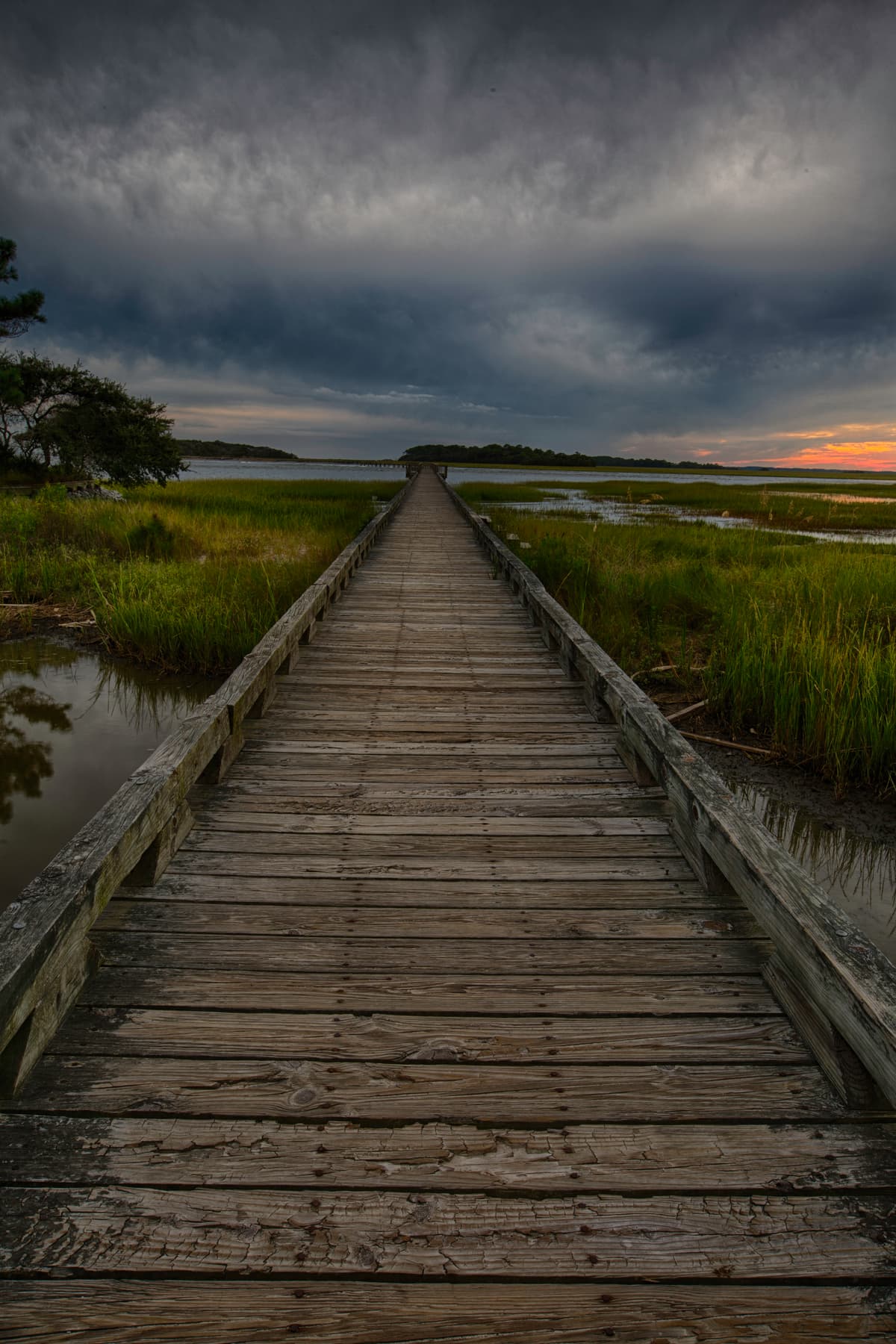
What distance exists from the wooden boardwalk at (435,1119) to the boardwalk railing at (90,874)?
3.5 inches

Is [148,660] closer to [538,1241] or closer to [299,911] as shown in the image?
[299,911]

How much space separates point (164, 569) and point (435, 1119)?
400 inches

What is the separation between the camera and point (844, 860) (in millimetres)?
4207

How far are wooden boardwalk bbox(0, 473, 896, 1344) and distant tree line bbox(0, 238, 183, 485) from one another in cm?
2455

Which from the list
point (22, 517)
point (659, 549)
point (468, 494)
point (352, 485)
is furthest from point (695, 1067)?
point (352, 485)

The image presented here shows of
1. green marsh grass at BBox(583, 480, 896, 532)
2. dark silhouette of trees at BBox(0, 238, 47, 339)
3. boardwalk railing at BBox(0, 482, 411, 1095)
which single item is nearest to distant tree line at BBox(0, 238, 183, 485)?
dark silhouette of trees at BBox(0, 238, 47, 339)

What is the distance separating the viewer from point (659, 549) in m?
14.2

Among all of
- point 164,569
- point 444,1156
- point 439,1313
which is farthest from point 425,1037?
point 164,569

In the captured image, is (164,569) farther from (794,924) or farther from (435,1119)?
(794,924)

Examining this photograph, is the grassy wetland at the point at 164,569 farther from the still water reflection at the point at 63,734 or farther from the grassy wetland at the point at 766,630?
the grassy wetland at the point at 766,630

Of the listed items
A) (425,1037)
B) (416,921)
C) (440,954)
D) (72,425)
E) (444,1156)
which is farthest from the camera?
(72,425)

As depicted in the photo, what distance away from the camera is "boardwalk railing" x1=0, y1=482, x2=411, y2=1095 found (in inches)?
69.9

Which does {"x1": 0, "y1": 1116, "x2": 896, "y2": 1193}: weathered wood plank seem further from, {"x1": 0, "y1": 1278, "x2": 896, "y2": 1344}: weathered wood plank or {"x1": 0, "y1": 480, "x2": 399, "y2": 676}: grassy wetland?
{"x1": 0, "y1": 480, "x2": 399, "y2": 676}: grassy wetland

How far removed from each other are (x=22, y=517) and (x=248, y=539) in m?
4.04
